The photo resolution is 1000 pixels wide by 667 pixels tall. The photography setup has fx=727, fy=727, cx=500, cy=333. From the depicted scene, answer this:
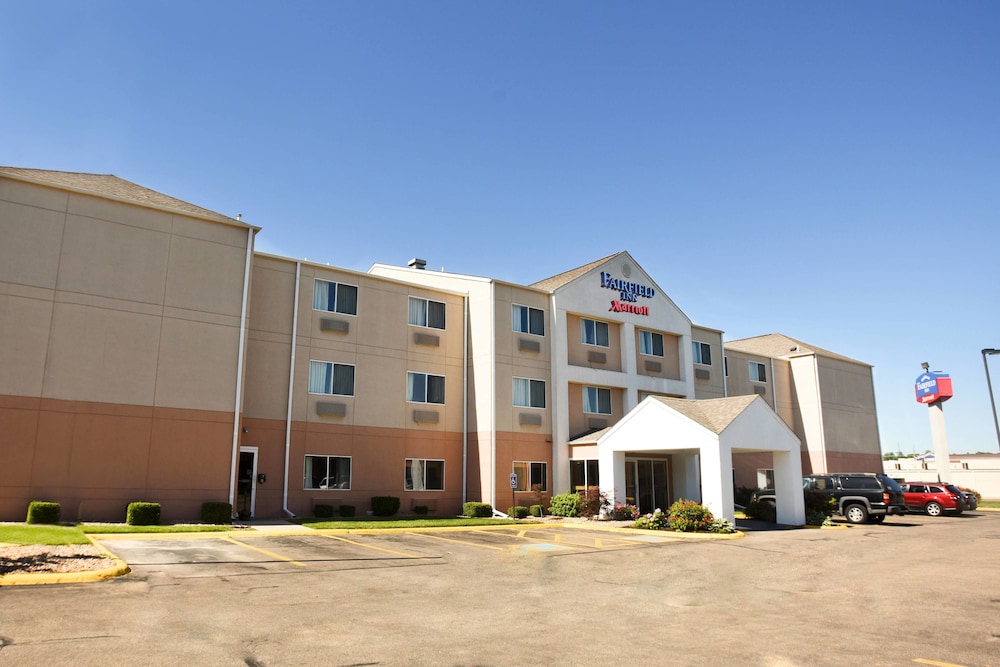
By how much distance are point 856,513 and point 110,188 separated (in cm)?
2916

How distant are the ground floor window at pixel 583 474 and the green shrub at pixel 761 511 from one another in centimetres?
613

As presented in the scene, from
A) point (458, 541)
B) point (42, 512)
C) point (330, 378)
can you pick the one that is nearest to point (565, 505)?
point (458, 541)

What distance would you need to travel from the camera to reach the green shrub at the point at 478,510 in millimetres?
27391

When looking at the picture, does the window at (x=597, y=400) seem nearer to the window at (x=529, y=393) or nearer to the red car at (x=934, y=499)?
the window at (x=529, y=393)

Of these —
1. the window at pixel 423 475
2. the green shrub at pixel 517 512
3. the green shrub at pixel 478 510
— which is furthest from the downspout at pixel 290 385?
the green shrub at pixel 517 512

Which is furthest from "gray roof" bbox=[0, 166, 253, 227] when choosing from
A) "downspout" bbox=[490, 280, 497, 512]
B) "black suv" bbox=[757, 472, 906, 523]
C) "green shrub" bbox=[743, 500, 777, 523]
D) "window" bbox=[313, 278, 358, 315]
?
"black suv" bbox=[757, 472, 906, 523]

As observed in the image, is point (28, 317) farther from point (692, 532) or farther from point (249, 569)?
point (692, 532)

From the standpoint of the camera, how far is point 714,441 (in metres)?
24.3

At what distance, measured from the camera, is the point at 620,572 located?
1398 cm

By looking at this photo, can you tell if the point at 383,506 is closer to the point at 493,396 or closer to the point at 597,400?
the point at 493,396

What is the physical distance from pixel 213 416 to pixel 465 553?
10.9 m

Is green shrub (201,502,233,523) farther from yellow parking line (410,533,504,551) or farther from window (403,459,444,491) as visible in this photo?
window (403,459,444,491)

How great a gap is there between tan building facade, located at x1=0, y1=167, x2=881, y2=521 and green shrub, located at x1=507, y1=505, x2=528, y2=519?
2.18ft

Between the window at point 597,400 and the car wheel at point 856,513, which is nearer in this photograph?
the car wheel at point 856,513
